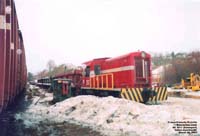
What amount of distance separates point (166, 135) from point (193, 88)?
22.7 meters

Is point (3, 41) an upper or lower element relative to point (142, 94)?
upper

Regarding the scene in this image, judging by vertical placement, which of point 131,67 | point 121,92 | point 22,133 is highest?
point 131,67

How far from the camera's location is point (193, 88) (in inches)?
1118

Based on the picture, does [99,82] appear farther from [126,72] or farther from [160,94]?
[160,94]

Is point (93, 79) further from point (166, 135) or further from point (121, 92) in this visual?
point (166, 135)

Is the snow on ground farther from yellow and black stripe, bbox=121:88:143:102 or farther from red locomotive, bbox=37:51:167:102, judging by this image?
red locomotive, bbox=37:51:167:102

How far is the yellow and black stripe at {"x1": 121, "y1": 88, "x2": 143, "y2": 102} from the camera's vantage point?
43.0 ft

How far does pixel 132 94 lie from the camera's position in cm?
1332

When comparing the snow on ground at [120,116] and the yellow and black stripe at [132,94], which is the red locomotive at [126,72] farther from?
the snow on ground at [120,116]

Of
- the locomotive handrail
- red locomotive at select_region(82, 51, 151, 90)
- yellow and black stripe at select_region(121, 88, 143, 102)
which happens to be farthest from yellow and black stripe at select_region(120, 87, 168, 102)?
the locomotive handrail

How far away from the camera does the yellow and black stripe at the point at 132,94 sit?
13.1m

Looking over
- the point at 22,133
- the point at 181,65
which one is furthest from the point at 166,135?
the point at 181,65

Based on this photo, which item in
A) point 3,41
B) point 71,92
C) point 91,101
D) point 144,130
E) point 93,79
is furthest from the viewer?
point 71,92

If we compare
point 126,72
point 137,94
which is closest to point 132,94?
point 137,94
